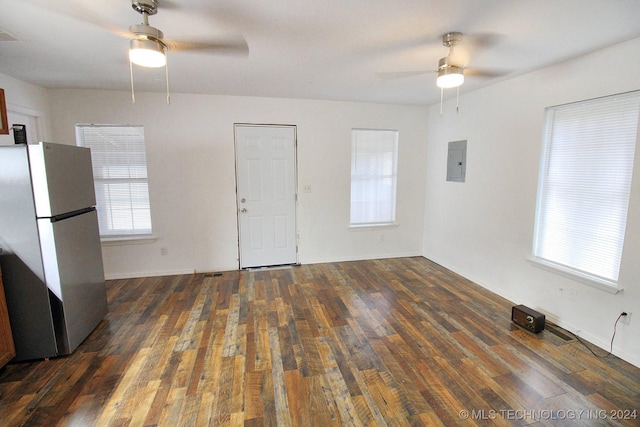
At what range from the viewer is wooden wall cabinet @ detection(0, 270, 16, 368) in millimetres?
2078

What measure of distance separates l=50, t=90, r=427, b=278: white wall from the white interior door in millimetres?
115

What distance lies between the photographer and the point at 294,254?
4477mm

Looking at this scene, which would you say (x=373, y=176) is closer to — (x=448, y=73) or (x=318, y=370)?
(x=448, y=73)

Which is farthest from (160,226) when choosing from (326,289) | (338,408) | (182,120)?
(338,408)

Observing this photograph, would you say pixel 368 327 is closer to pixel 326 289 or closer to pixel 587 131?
pixel 326 289

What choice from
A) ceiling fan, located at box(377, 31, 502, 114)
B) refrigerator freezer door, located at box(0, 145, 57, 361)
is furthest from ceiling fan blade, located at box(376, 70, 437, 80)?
refrigerator freezer door, located at box(0, 145, 57, 361)

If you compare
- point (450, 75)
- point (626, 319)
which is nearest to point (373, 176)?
point (450, 75)

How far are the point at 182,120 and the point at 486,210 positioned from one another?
4.04m

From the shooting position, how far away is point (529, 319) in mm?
2639

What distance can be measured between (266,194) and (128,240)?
1908 mm

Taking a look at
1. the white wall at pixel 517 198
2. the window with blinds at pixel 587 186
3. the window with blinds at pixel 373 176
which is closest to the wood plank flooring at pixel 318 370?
the white wall at pixel 517 198

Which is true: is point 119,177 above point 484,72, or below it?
below

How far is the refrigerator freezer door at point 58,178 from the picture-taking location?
2.07 metres

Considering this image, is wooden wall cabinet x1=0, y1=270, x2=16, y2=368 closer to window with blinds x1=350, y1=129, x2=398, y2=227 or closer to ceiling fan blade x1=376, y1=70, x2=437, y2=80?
ceiling fan blade x1=376, y1=70, x2=437, y2=80
